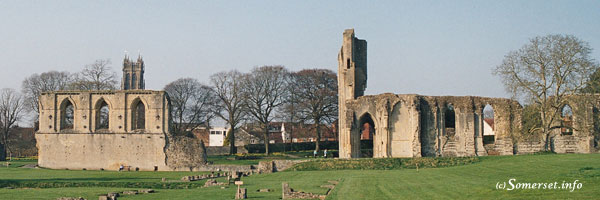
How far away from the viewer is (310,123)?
62.6 metres

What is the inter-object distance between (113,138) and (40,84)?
2434 cm

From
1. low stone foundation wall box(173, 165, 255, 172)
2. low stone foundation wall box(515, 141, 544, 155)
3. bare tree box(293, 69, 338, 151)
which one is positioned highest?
bare tree box(293, 69, 338, 151)

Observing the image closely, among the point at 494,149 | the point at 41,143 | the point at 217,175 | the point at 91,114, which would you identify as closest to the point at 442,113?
the point at 494,149

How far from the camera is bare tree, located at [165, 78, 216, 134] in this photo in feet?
206

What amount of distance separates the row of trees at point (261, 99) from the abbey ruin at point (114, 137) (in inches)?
527

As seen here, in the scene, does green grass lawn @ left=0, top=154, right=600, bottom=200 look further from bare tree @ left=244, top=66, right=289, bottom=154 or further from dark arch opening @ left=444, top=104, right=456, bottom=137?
bare tree @ left=244, top=66, right=289, bottom=154

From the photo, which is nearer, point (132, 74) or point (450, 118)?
point (450, 118)

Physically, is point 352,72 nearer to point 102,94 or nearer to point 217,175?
point 217,175

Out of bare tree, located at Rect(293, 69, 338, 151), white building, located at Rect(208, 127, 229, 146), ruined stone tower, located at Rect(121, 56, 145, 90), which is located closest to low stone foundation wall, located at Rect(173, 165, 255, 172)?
bare tree, located at Rect(293, 69, 338, 151)

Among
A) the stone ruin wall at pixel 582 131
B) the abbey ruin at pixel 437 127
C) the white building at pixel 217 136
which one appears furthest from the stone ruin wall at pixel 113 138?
the white building at pixel 217 136

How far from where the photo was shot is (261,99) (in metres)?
61.8

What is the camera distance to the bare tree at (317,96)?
60.5m

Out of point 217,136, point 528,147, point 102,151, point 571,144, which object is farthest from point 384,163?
point 217,136

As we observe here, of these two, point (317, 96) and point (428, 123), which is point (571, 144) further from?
point (317, 96)
